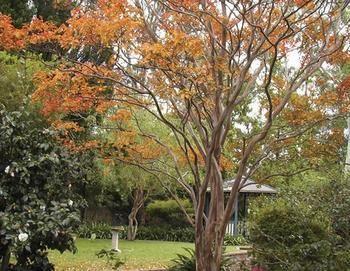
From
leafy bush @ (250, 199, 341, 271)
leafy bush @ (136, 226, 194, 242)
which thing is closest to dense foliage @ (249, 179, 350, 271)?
leafy bush @ (250, 199, 341, 271)

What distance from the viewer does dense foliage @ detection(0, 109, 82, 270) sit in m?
4.73

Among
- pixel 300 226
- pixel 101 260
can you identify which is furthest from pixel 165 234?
pixel 300 226

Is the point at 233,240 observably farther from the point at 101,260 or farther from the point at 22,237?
the point at 22,237

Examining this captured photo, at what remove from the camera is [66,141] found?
7.67m

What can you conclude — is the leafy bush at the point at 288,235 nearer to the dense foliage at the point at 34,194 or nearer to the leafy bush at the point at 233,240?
the dense foliage at the point at 34,194

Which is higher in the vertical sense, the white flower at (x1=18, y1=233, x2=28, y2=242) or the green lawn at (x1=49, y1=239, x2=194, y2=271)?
the white flower at (x1=18, y1=233, x2=28, y2=242)

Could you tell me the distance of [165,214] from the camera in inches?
928

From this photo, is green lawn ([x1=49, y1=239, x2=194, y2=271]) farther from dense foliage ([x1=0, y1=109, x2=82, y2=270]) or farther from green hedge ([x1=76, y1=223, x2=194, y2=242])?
green hedge ([x1=76, y1=223, x2=194, y2=242])

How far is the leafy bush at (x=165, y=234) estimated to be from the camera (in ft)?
70.6

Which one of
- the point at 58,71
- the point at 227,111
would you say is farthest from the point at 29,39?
the point at 227,111

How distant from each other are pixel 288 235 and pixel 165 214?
15913 mm

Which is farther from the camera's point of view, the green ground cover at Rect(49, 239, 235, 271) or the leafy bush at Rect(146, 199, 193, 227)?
the leafy bush at Rect(146, 199, 193, 227)

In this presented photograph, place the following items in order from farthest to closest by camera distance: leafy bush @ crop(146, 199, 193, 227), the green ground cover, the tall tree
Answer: leafy bush @ crop(146, 199, 193, 227) < the green ground cover < the tall tree

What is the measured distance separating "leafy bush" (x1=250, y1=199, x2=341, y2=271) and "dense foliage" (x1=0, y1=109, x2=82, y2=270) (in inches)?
135
